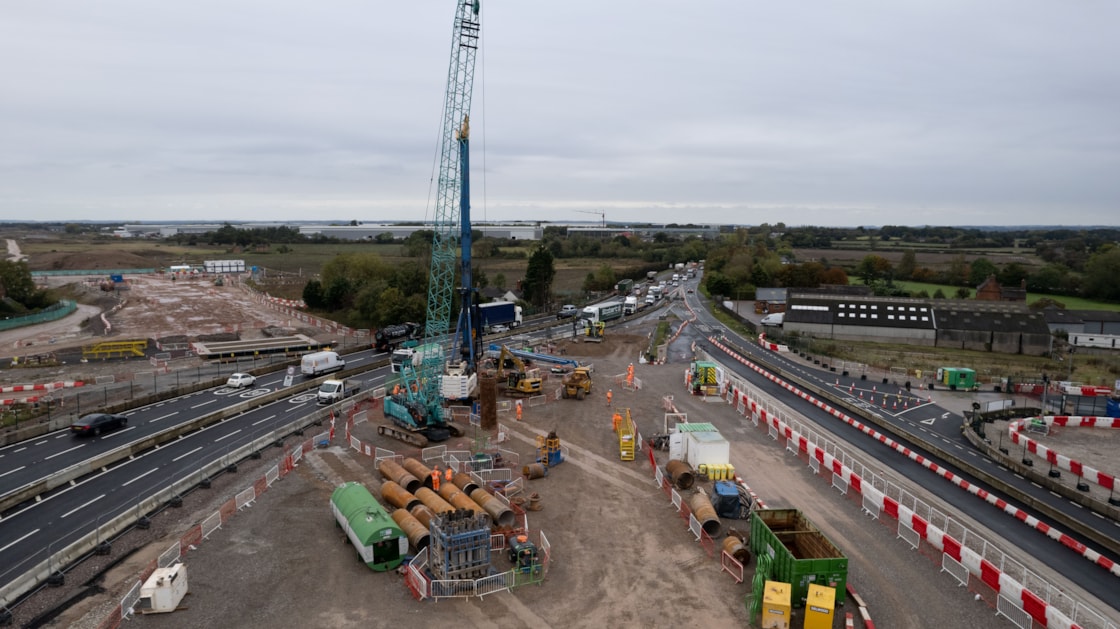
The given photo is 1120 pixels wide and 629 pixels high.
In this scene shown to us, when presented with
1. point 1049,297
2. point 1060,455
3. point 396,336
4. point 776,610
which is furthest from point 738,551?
point 1049,297

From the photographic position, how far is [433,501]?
2289 centimetres

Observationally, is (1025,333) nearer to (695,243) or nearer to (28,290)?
(28,290)

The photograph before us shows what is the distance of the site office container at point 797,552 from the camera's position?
17625 millimetres

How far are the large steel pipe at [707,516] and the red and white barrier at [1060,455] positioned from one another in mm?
17522

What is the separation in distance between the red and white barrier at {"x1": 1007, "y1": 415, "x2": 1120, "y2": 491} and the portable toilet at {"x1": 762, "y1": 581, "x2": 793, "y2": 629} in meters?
19.1

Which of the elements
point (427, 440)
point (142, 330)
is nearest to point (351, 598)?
point (427, 440)

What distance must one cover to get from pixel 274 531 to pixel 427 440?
10.7 metres

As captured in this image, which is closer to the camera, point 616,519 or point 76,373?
point 616,519

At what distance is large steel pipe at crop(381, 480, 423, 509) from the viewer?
75.9 ft

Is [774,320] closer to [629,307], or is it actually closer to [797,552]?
[629,307]

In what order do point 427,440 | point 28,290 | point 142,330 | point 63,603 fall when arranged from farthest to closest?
point 28,290, point 142,330, point 427,440, point 63,603

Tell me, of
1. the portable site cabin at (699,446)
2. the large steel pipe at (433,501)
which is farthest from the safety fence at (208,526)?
the portable site cabin at (699,446)

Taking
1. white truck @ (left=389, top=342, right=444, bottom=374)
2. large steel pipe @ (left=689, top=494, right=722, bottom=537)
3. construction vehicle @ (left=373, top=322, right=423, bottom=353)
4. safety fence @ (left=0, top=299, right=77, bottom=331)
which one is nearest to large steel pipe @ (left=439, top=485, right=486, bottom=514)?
large steel pipe @ (left=689, top=494, right=722, bottom=537)

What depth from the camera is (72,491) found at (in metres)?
25.1
